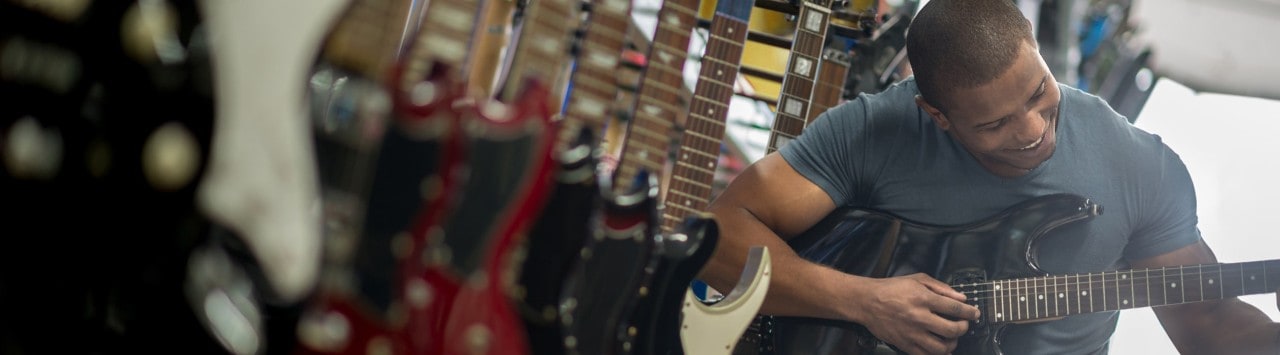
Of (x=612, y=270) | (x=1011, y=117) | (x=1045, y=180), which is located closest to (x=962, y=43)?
(x=1011, y=117)

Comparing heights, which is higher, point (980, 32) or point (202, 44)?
point (980, 32)

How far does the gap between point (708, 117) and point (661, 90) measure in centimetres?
13

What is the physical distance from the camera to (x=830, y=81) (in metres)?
1.81

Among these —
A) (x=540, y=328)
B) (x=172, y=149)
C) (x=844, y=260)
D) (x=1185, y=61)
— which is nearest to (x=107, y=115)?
(x=172, y=149)

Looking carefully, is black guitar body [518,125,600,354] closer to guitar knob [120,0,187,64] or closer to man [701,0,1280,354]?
guitar knob [120,0,187,64]

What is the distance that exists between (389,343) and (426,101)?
0.21m

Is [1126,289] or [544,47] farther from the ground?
[544,47]

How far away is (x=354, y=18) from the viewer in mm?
970

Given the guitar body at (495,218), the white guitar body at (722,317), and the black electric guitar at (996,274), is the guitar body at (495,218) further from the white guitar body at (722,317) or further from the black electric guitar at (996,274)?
the black electric guitar at (996,274)

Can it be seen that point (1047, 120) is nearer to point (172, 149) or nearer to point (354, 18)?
point (354, 18)

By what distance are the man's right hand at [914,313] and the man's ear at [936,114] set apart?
0.22 m

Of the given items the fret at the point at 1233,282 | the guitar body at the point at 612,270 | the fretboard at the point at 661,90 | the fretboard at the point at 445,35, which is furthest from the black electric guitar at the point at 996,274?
the fretboard at the point at 445,35

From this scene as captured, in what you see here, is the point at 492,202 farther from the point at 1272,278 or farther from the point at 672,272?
the point at 1272,278

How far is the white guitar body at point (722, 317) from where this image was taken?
1.34 meters
